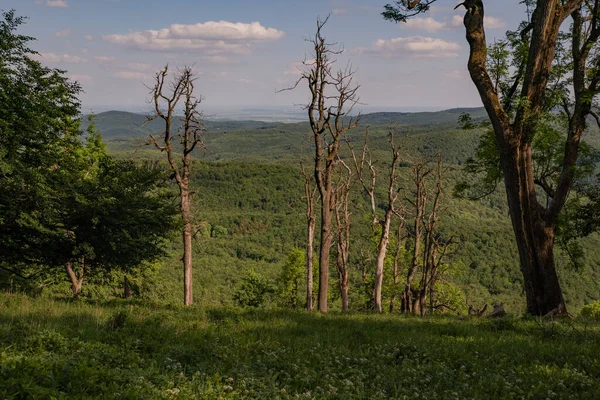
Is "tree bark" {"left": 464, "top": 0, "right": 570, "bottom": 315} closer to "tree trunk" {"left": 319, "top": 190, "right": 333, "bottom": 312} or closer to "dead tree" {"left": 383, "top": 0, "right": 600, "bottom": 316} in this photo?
"dead tree" {"left": 383, "top": 0, "right": 600, "bottom": 316}

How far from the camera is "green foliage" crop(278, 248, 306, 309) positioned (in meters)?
43.7

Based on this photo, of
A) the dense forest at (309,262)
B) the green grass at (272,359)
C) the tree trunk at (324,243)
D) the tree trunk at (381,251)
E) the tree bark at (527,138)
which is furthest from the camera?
the tree trunk at (381,251)

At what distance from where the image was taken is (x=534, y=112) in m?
9.60

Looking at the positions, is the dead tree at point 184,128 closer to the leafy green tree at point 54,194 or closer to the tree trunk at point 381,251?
the leafy green tree at point 54,194

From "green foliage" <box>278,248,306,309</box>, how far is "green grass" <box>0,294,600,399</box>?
1346 inches

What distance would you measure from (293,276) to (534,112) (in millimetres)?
36447

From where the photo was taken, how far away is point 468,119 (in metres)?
13.2

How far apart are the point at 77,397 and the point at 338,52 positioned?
12728 millimetres

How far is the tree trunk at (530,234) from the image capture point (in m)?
10.1

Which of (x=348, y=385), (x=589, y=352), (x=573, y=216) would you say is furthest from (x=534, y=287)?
(x=348, y=385)

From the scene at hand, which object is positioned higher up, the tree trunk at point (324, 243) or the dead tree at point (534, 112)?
the dead tree at point (534, 112)

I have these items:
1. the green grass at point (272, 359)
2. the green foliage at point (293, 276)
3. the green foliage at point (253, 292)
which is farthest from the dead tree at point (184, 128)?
the green foliage at point (253, 292)

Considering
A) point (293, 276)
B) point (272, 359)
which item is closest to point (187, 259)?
point (272, 359)

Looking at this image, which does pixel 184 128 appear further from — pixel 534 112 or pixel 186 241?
pixel 534 112
